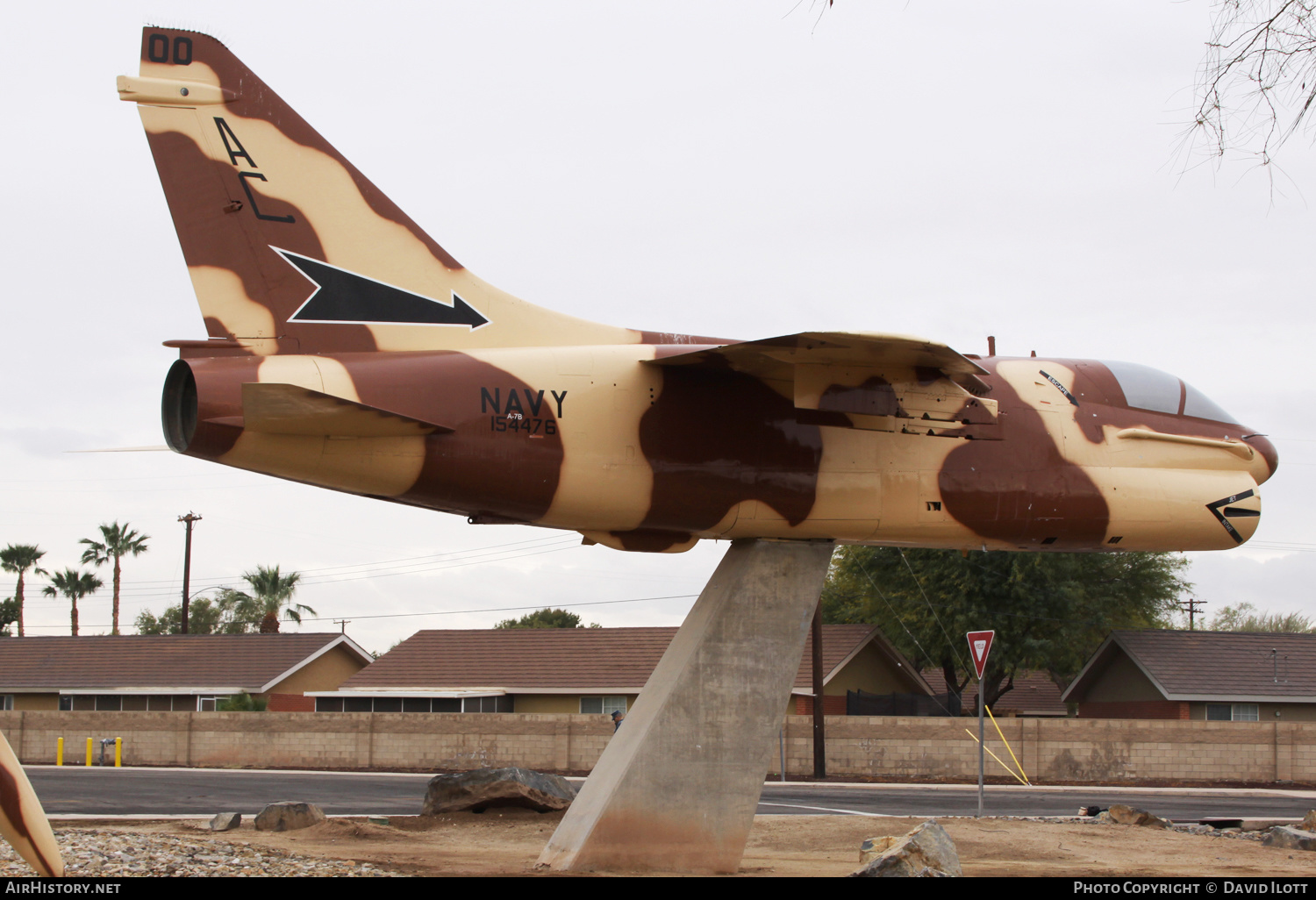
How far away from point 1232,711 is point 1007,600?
813 cm

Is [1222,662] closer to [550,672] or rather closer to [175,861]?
[550,672]

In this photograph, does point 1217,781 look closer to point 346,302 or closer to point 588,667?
point 588,667

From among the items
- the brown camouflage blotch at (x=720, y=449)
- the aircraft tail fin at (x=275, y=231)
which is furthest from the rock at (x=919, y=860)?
the aircraft tail fin at (x=275, y=231)

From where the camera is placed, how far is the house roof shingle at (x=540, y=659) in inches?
1585

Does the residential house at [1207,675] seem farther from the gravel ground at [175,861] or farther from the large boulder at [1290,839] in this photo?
the gravel ground at [175,861]

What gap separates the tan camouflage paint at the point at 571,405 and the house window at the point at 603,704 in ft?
97.0

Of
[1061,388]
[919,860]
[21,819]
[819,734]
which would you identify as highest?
[1061,388]

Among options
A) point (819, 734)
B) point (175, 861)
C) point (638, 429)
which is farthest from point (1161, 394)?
point (819, 734)

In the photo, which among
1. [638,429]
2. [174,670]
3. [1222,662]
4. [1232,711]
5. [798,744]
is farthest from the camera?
[174,670]

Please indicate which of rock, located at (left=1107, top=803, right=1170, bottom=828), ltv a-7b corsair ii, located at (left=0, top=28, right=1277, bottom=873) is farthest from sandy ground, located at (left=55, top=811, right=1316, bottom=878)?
ltv a-7b corsair ii, located at (left=0, top=28, right=1277, bottom=873)

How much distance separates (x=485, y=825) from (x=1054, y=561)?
107ft

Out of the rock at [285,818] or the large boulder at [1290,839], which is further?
the rock at [285,818]

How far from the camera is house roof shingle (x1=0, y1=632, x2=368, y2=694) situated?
149ft

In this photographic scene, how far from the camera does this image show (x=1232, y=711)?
3853 centimetres
